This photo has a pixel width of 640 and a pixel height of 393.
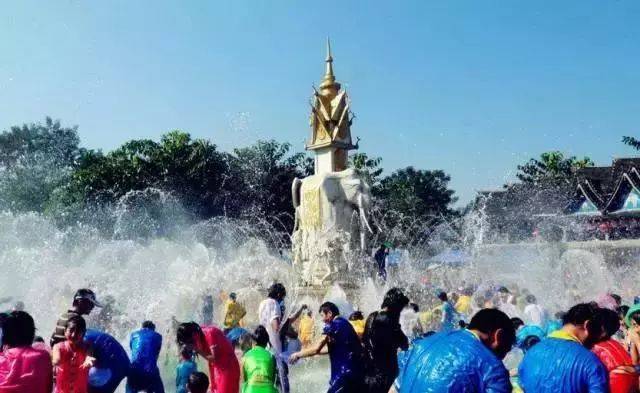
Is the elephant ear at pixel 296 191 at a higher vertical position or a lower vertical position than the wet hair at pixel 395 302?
higher

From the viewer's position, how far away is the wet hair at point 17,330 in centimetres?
485

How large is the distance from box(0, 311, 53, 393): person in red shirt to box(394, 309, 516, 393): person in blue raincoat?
270 cm

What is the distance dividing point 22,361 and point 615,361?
4660 mm

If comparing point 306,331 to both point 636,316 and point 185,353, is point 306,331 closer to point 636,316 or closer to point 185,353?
point 185,353

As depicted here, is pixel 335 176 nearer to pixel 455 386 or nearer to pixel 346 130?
pixel 346 130

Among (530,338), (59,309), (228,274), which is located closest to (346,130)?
(228,274)

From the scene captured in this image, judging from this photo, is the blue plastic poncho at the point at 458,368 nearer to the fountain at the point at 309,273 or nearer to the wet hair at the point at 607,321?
the wet hair at the point at 607,321

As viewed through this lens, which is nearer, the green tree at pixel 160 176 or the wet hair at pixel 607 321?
the wet hair at pixel 607 321

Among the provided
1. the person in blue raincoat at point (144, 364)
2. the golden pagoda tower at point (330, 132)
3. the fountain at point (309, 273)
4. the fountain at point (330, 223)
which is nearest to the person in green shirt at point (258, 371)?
the person in blue raincoat at point (144, 364)

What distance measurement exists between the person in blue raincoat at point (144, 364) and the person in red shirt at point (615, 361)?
4278mm

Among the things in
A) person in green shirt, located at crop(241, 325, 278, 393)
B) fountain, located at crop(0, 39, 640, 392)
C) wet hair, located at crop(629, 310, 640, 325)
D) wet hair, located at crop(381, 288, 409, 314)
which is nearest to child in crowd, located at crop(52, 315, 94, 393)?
person in green shirt, located at crop(241, 325, 278, 393)

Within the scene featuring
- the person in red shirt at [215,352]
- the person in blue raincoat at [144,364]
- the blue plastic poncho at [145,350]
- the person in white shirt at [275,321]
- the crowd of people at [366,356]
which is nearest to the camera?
the crowd of people at [366,356]

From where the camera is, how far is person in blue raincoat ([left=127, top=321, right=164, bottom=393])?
673 centimetres

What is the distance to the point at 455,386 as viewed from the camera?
3492mm
